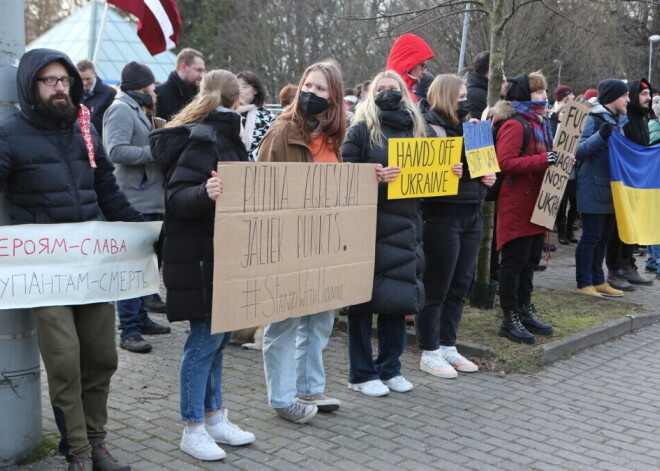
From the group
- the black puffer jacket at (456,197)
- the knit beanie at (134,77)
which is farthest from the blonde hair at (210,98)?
the knit beanie at (134,77)

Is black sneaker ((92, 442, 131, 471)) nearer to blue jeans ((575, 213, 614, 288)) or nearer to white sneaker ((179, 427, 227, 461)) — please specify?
white sneaker ((179, 427, 227, 461))

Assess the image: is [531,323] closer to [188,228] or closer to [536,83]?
[536,83]

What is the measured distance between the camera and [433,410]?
512cm

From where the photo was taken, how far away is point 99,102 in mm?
7922

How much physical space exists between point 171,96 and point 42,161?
390 cm

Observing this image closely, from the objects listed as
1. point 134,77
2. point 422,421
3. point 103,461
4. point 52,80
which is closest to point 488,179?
point 422,421

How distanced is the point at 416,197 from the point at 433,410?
1425 mm

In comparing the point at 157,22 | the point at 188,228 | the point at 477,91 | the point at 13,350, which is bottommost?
the point at 13,350

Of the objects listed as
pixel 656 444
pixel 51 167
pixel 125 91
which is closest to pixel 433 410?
pixel 656 444

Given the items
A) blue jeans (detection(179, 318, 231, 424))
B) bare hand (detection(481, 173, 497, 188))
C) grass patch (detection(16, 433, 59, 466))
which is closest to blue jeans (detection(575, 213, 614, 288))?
bare hand (detection(481, 173, 497, 188))

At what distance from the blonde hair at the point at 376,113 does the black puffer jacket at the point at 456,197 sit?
1.39 ft

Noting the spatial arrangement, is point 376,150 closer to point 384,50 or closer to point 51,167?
point 51,167

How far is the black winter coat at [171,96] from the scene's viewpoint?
7445 millimetres

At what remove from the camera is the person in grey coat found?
6.45 m
